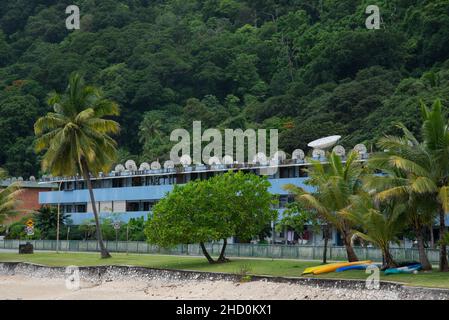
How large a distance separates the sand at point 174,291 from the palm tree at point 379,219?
11.5 ft

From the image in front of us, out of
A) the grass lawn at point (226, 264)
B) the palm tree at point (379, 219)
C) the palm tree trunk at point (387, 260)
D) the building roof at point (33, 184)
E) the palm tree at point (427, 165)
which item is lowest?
the grass lawn at point (226, 264)

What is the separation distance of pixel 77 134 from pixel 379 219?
81.3ft

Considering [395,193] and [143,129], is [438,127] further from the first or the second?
[143,129]

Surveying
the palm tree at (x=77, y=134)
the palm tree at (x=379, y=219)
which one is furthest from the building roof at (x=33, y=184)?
the palm tree at (x=379, y=219)

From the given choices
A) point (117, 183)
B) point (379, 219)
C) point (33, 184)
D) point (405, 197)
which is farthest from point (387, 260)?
point (33, 184)

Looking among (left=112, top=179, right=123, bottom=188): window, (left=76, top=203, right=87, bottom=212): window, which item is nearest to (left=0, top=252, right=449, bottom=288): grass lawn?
(left=112, top=179, right=123, bottom=188): window

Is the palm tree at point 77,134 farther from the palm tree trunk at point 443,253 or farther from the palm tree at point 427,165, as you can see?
the palm tree trunk at point 443,253

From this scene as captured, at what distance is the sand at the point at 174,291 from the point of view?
3119 centimetres

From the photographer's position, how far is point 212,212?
41.5m

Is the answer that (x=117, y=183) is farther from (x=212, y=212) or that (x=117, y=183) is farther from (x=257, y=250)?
(x=212, y=212)

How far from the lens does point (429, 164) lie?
104ft

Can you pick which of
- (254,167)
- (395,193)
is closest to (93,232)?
(254,167)
